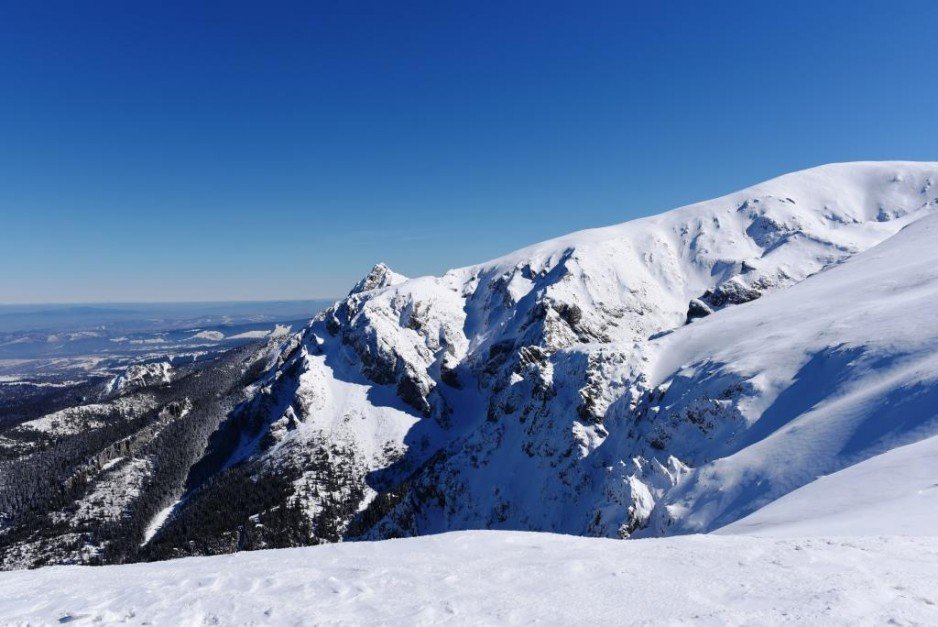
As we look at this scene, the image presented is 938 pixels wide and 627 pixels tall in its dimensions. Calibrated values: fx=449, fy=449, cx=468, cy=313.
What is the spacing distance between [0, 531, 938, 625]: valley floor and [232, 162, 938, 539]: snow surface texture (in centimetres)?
2317

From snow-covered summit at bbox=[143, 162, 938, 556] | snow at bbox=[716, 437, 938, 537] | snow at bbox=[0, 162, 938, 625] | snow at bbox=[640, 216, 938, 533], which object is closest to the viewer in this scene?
snow at bbox=[0, 162, 938, 625]

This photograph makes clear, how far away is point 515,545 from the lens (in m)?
19.5

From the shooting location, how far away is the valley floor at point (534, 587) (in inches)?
469

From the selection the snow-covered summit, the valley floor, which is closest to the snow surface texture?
the snow-covered summit

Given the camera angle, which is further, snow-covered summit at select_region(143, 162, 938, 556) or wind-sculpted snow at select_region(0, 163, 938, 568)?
snow-covered summit at select_region(143, 162, 938, 556)

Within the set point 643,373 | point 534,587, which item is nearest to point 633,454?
point 643,373

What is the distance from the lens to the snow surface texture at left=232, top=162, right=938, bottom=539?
41688 mm

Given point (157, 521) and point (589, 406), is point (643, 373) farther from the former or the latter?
point (157, 521)

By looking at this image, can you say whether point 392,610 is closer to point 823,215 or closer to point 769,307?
point 769,307

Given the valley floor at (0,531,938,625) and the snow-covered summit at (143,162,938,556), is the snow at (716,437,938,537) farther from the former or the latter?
the snow-covered summit at (143,162,938,556)

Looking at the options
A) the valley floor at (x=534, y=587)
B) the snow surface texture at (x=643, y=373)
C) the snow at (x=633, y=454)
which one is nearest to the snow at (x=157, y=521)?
the snow surface texture at (x=643, y=373)

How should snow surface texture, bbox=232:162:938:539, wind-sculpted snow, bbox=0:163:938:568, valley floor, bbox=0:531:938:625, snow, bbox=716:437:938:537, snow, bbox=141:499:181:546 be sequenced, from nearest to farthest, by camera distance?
valley floor, bbox=0:531:938:625
snow, bbox=716:437:938:537
wind-sculpted snow, bbox=0:163:938:568
snow surface texture, bbox=232:162:938:539
snow, bbox=141:499:181:546

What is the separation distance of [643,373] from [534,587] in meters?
63.1

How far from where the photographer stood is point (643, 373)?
237ft
